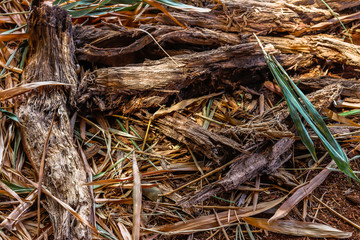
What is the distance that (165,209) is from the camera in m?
1.32

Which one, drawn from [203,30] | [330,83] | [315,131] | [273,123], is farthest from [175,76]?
[330,83]

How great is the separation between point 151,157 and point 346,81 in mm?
1333

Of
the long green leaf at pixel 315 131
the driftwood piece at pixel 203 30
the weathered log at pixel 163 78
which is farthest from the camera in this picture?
the driftwood piece at pixel 203 30

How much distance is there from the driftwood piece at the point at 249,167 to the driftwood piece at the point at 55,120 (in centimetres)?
49

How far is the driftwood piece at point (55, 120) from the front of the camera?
3.86ft

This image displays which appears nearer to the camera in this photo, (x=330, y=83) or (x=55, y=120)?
(x=55, y=120)

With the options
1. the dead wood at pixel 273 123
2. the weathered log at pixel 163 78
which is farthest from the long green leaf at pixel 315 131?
the weathered log at pixel 163 78

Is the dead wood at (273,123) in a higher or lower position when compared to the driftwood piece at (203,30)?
lower

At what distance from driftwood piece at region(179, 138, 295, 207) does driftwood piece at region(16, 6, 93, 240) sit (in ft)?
1.61

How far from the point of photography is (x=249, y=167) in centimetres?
133

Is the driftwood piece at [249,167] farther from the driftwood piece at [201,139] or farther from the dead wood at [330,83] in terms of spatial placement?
the dead wood at [330,83]

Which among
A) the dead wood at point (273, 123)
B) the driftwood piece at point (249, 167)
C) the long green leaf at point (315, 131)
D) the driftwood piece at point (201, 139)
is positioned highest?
the long green leaf at point (315, 131)

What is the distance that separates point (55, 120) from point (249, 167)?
41.4 inches

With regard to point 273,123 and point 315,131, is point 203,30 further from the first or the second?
point 315,131
